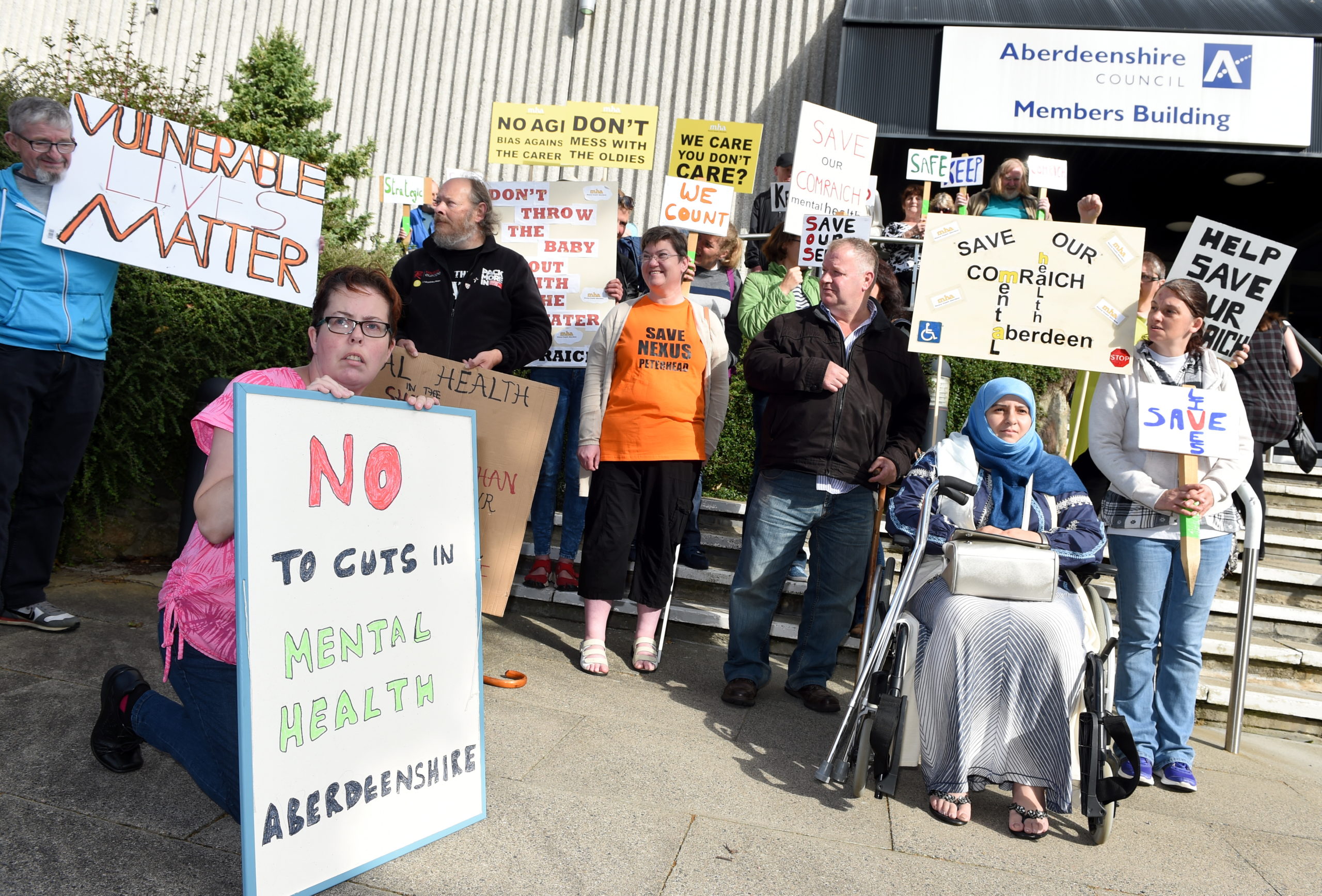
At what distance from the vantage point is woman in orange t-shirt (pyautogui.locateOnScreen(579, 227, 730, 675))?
4.39 meters

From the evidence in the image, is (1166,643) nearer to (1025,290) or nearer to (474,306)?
(1025,290)

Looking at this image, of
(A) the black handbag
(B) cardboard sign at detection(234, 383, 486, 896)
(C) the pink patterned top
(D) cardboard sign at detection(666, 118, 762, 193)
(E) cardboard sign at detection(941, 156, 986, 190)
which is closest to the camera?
(B) cardboard sign at detection(234, 383, 486, 896)

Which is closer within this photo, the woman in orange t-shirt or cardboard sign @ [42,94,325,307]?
cardboard sign @ [42,94,325,307]

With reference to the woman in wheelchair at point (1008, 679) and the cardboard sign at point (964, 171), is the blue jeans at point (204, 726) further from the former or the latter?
the cardboard sign at point (964, 171)

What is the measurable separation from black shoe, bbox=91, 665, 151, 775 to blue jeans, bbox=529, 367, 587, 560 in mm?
2646

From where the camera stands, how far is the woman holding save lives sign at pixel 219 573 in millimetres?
2277

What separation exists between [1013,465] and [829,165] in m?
3.73

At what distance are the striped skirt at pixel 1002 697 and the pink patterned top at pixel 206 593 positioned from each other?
7.20 ft

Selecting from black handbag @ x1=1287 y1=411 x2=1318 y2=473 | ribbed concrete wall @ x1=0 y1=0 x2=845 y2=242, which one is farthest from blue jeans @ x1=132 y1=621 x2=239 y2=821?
ribbed concrete wall @ x1=0 y1=0 x2=845 y2=242

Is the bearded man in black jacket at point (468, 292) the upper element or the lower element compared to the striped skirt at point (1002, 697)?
upper

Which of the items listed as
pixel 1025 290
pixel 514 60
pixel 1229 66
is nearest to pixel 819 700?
pixel 1025 290

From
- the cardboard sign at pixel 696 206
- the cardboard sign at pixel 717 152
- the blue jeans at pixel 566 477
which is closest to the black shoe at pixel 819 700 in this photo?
the blue jeans at pixel 566 477

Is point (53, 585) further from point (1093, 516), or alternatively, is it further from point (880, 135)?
point (880, 135)

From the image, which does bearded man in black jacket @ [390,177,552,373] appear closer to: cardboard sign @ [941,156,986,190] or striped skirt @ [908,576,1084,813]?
striped skirt @ [908,576,1084,813]
